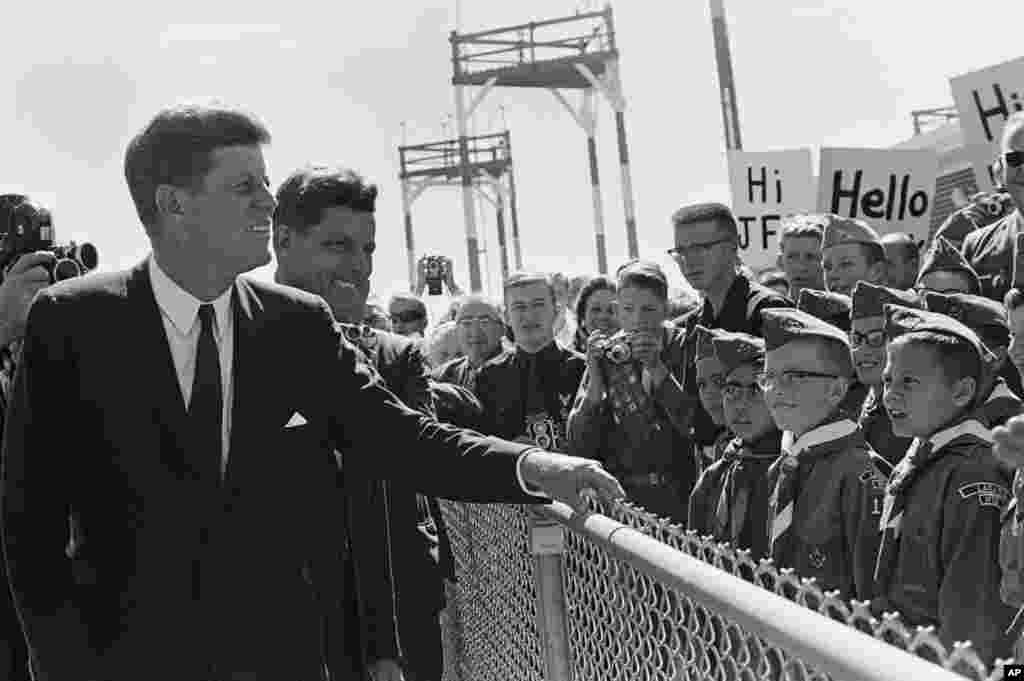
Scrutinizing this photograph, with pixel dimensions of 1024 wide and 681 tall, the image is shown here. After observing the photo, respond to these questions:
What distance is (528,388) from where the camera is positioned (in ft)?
22.4

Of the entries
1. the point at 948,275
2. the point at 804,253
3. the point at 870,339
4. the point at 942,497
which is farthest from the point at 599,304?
the point at 942,497

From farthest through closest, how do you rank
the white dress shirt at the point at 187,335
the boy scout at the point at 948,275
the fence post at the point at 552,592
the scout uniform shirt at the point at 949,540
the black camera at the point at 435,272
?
the black camera at the point at 435,272
the boy scout at the point at 948,275
the scout uniform shirt at the point at 949,540
the fence post at the point at 552,592
the white dress shirt at the point at 187,335

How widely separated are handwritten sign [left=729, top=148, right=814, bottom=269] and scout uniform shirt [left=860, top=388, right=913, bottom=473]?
533 cm

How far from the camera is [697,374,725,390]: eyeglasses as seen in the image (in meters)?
4.92

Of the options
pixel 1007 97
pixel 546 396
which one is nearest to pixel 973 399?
pixel 546 396

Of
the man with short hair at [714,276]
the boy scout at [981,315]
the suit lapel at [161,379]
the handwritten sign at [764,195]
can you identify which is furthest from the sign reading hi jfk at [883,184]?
the suit lapel at [161,379]

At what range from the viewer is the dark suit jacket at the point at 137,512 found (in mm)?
2545

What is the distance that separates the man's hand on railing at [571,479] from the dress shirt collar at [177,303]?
29.2 inches

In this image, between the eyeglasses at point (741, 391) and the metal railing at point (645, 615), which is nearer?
the metal railing at point (645, 615)

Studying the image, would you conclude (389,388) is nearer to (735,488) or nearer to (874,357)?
(735,488)

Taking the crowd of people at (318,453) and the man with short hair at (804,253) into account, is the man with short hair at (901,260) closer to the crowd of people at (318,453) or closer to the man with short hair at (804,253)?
the man with short hair at (804,253)

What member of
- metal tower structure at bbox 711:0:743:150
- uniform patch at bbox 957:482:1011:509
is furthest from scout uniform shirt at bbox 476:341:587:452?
metal tower structure at bbox 711:0:743:150

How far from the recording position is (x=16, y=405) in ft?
8.54

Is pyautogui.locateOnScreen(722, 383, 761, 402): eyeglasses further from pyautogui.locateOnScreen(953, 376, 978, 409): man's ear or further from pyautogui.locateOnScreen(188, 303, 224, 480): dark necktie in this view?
pyautogui.locateOnScreen(188, 303, 224, 480): dark necktie
